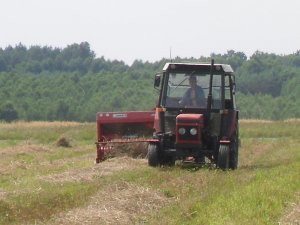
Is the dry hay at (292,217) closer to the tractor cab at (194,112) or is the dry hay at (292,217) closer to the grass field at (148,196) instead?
the grass field at (148,196)

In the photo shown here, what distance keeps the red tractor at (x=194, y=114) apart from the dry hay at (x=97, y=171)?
786 mm

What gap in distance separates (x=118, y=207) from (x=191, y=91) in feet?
22.9

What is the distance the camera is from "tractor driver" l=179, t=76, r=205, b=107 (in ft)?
59.5

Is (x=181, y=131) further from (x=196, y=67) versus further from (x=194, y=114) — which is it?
(x=196, y=67)

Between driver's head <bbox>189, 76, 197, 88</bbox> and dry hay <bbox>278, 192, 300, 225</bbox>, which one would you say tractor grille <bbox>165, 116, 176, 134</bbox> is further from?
dry hay <bbox>278, 192, 300, 225</bbox>

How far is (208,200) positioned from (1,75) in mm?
93488

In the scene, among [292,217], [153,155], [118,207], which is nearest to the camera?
[292,217]

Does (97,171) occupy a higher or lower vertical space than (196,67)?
lower

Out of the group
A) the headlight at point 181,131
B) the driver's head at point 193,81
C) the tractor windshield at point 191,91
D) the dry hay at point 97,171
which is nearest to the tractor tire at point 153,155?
the dry hay at point 97,171

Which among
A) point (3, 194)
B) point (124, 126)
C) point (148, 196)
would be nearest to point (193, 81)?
point (124, 126)

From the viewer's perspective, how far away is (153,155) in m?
17.7

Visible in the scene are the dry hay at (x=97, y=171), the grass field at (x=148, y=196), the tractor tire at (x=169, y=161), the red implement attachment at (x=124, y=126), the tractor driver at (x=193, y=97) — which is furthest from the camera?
the red implement attachment at (x=124, y=126)

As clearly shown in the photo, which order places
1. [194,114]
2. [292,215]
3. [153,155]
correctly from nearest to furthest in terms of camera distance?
1. [292,215]
2. [153,155]
3. [194,114]

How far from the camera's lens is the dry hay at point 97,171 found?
51.8 ft
